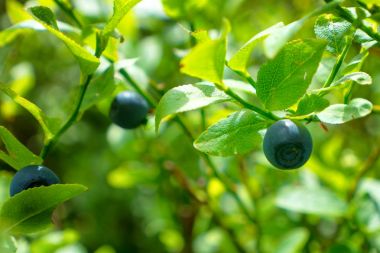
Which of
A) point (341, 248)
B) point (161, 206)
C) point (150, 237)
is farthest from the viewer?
point (150, 237)

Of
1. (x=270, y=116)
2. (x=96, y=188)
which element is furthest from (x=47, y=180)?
(x=96, y=188)

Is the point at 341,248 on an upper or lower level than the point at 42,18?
lower

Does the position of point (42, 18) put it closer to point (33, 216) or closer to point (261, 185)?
point (33, 216)

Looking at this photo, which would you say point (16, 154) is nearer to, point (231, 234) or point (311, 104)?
point (311, 104)

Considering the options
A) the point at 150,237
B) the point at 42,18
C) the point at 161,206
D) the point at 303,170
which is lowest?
the point at 150,237

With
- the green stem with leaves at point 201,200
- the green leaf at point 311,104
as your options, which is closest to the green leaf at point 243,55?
the green leaf at point 311,104

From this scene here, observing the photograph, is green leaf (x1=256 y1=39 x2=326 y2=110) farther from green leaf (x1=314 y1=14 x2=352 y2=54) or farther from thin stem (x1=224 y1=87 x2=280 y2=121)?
green leaf (x1=314 y1=14 x2=352 y2=54)
